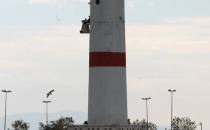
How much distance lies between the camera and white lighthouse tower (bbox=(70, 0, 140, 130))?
50.1 metres

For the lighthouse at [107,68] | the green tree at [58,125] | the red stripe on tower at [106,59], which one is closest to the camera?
the red stripe on tower at [106,59]

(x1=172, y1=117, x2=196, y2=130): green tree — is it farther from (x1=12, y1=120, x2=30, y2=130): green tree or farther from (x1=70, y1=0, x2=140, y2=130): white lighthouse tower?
(x1=70, y1=0, x2=140, y2=130): white lighthouse tower

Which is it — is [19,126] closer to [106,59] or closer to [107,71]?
[107,71]

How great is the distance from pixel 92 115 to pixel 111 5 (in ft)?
22.0

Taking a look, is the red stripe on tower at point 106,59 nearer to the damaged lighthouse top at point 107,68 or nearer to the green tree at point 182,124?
the damaged lighthouse top at point 107,68

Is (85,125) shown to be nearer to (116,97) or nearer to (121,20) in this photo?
(116,97)

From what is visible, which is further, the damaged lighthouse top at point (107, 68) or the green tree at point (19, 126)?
the green tree at point (19, 126)

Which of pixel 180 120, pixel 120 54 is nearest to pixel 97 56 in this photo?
pixel 120 54

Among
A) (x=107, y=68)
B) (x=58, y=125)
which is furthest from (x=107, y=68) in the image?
(x=58, y=125)

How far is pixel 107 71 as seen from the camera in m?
50.1

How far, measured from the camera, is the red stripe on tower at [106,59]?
50.0m

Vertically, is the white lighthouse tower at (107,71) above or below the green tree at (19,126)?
below

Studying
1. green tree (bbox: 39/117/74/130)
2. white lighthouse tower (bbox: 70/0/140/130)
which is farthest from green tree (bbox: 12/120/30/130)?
white lighthouse tower (bbox: 70/0/140/130)

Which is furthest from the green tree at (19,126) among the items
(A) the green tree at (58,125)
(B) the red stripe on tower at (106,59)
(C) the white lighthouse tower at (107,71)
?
(B) the red stripe on tower at (106,59)
